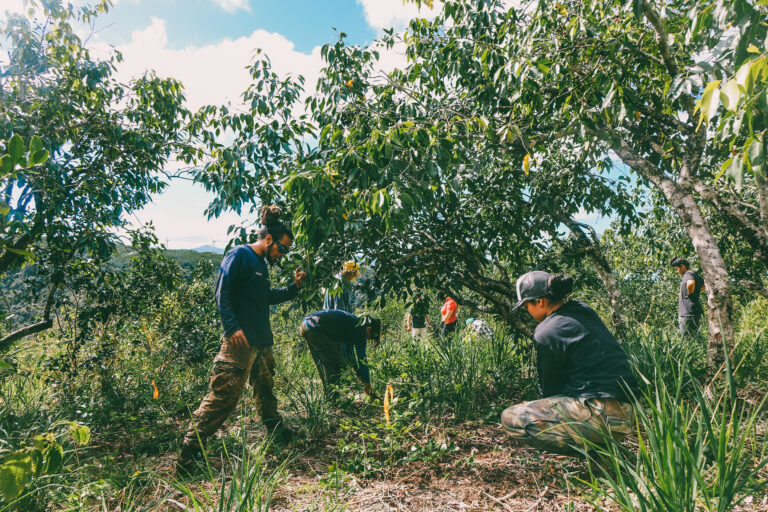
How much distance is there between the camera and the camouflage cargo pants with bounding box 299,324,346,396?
403 centimetres

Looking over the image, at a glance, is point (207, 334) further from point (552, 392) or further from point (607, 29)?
point (607, 29)

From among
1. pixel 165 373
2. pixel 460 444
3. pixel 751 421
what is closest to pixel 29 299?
pixel 165 373

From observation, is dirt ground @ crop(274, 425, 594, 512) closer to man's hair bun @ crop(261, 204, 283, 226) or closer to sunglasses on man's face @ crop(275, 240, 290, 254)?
sunglasses on man's face @ crop(275, 240, 290, 254)

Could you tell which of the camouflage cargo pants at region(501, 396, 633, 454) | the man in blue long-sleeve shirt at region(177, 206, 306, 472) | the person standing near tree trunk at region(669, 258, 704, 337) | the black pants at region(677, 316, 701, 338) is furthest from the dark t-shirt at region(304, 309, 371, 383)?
the black pants at region(677, 316, 701, 338)

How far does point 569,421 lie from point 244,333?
88.6 inches

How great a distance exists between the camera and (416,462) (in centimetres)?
275

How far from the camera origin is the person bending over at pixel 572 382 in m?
2.28

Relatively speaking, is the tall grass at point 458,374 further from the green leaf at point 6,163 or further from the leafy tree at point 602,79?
the green leaf at point 6,163

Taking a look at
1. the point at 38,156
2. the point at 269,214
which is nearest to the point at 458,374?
the point at 269,214

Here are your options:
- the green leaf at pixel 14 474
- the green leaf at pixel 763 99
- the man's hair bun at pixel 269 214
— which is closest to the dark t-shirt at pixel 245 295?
the man's hair bun at pixel 269 214

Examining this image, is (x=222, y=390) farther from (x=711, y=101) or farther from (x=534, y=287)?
(x=711, y=101)

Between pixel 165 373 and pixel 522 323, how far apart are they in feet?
13.7

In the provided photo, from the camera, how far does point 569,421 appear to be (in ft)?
7.39

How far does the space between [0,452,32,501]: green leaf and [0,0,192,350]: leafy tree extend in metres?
3.49
